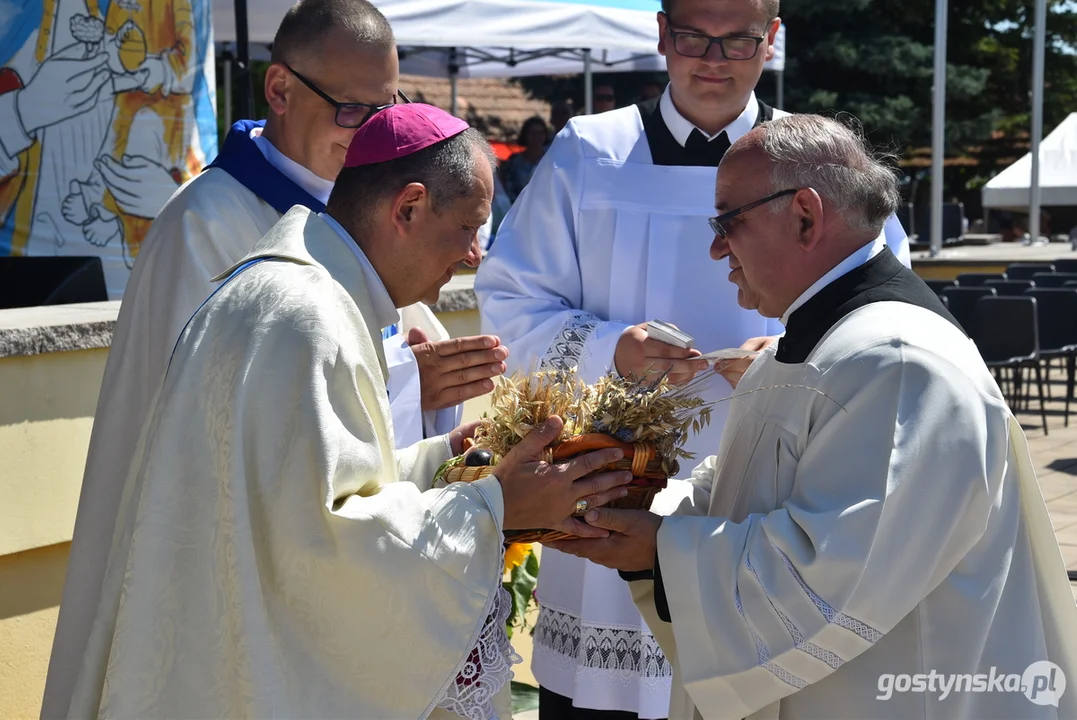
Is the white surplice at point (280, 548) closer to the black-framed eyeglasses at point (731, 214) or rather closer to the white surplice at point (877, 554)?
the white surplice at point (877, 554)

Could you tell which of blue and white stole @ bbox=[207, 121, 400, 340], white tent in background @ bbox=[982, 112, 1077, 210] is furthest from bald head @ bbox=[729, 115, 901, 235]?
white tent in background @ bbox=[982, 112, 1077, 210]

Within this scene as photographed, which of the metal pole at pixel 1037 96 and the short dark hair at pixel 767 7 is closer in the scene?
the short dark hair at pixel 767 7

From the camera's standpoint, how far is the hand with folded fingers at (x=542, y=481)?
236 cm

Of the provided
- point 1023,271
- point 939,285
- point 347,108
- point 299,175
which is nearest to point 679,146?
point 347,108

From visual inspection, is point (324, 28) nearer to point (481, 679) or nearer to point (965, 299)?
point (481, 679)

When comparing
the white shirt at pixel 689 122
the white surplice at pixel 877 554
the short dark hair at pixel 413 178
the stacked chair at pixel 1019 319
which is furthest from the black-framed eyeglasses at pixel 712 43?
the stacked chair at pixel 1019 319

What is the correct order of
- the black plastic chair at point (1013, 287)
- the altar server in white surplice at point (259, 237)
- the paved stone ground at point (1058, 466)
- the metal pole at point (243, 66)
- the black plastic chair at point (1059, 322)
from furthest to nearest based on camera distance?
the black plastic chair at point (1013, 287), the black plastic chair at point (1059, 322), the paved stone ground at point (1058, 466), the metal pole at point (243, 66), the altar server in white surplice at point (259, 237)

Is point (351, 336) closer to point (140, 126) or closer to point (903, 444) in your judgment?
point (903, 444)

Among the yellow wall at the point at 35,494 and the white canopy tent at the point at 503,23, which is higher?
the white canopy tent at the point at 503,23

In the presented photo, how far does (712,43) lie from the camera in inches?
140

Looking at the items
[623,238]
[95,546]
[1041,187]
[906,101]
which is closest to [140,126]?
[623,238]

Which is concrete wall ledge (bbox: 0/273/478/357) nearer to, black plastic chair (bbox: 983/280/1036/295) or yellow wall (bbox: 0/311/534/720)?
yellow wall (bbox: 0/311/534/720)

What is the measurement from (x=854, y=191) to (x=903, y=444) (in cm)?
51

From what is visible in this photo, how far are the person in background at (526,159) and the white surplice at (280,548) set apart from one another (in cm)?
1011
